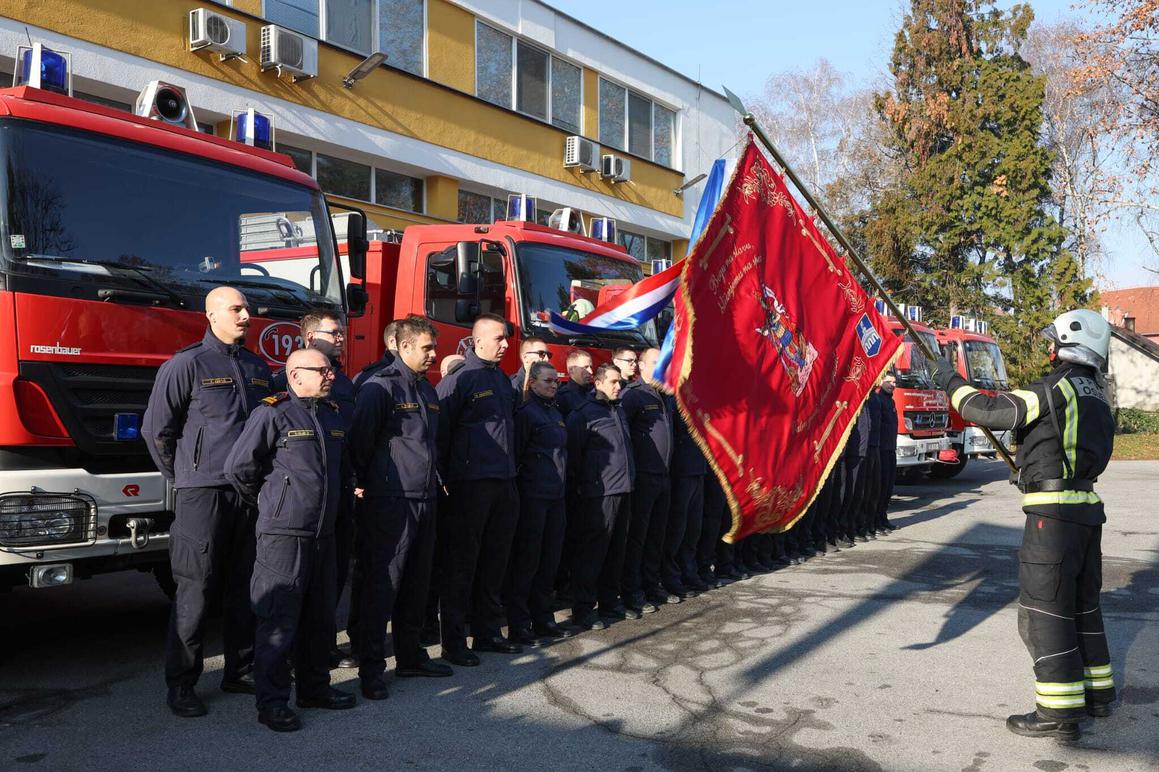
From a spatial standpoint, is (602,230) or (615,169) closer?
(602,230)

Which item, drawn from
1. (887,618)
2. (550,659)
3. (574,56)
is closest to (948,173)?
(574,56)

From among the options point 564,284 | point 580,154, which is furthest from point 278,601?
point 580,154

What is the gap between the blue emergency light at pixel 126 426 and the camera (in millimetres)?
5109

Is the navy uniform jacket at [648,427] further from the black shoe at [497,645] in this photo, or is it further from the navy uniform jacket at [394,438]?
the navy uniform jacket at [394,438]

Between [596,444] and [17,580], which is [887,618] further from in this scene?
[17,580]

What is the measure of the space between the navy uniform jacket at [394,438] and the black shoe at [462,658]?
0.98 meters

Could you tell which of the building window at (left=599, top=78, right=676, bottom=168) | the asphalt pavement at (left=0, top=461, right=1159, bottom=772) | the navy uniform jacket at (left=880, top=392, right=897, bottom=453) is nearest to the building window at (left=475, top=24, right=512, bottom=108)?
the building window at (left=599, top=78, right=676, bottom=168)

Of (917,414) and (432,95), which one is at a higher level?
(432,95)

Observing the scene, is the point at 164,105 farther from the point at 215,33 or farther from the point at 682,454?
the point at 215,33

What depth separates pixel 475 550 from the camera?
5832 mm

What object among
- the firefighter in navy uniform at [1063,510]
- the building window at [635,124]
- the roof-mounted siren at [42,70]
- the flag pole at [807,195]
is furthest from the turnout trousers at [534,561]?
the building window at [635,124]

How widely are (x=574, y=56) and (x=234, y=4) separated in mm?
7334

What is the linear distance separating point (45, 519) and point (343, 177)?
1044cm

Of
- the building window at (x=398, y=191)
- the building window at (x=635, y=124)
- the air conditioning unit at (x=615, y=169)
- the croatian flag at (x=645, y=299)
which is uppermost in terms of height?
the building window at (x=635, y=124)
